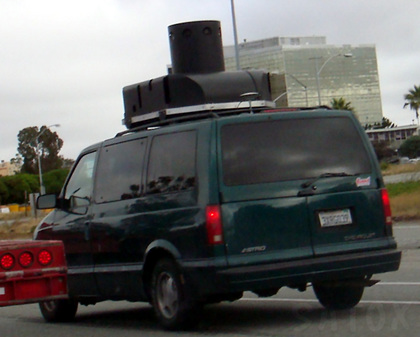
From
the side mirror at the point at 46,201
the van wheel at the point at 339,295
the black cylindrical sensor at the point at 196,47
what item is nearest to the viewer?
the van wheel at the point at 339,295

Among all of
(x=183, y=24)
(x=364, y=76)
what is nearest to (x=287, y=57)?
(x=364, y=76)

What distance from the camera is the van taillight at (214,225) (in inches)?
335

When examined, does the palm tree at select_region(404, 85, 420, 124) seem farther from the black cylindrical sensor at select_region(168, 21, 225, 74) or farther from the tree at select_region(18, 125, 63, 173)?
the black cylindrical sensor at select_region(168, 21, 225, 74)

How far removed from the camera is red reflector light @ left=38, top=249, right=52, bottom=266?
9477mm

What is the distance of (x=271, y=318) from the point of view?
9.73 metres

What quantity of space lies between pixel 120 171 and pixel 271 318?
88.5 inches

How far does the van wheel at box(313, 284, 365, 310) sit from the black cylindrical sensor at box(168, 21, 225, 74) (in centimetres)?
312

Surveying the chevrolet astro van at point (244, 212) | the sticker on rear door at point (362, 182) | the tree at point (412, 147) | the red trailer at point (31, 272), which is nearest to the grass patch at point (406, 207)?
the chevrolet astro van at point (244, 212)

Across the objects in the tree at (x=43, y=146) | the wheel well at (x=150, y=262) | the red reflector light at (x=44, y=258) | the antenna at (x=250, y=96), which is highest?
the tree at (x=43, y=146)

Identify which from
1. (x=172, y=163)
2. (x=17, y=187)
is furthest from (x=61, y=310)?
(x=17, y=187)

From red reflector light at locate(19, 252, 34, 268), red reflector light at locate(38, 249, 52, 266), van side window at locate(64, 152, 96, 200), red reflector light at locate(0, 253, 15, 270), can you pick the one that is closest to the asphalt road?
red reflector light at locate(38, 249, 52, 266)

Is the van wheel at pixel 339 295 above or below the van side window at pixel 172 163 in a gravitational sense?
below

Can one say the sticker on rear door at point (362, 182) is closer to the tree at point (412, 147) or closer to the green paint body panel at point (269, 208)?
the green paint body panel at point (269, 208)

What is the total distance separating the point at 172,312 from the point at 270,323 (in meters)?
0.99
